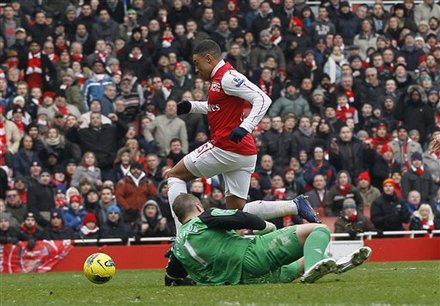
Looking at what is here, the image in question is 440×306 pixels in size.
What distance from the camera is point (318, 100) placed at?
26.8m

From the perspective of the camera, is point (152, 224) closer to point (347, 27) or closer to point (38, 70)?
point (38, 70)

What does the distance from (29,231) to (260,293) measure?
11.4 meters

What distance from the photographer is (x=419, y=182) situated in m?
24.5

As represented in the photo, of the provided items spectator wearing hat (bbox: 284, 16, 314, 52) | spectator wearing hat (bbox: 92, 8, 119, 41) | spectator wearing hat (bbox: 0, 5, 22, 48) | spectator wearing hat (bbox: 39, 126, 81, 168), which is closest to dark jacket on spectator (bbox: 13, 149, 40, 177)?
spectator wearing hat (bbox: 39, 126, 81, 168)

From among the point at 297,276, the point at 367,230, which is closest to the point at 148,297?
the point at 297,276

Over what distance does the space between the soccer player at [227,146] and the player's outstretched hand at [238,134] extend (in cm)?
51

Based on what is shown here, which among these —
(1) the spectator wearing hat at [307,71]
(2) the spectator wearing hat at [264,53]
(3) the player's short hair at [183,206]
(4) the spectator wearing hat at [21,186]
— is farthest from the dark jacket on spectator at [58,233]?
(3) the player's short hair at [183,206]

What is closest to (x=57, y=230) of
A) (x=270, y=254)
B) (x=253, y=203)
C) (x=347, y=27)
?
(x=253, y=203)

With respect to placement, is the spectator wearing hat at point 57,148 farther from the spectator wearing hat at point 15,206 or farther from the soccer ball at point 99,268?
the soccer ball at point 99,268

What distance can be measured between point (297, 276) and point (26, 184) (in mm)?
11293

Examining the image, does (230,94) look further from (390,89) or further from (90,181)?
(390,89)

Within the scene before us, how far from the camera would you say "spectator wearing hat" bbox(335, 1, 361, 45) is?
29.7 metres

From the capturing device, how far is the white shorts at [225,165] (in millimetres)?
14922

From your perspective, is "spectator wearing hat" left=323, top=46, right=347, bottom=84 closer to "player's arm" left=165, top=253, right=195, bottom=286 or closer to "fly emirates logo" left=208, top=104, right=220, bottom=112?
"fly emirates logo" left=208, top=104, right=220, bottom=112
